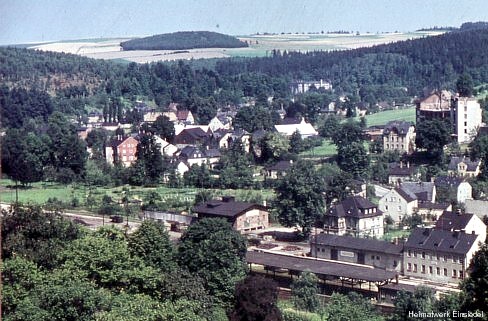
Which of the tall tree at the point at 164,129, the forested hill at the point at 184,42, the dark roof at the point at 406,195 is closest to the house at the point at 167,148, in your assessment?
the tall tree at the point at 164,129

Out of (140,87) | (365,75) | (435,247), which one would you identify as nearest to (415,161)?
(435,247)

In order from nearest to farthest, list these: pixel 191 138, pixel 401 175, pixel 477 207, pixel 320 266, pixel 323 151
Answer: pixel 320 266, pixel 477 207, pixel 401 175, pixel 323 151, pixel 191 138

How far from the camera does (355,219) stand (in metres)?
15.2

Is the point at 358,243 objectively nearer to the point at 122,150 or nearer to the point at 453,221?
the point at 453,221

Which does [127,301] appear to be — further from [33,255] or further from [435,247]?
[435,247]

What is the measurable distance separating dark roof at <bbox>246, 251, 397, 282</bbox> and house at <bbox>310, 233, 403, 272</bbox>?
0.47 metres

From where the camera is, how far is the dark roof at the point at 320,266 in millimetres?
11633

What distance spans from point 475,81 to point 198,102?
11.0 metres

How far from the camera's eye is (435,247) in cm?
1247

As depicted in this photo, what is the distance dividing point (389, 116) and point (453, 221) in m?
18.9

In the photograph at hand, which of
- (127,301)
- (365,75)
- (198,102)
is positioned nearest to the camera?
(127,301)

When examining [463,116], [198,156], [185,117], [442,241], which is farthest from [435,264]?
[185,117]

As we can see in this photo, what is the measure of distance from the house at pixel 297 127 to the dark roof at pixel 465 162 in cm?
818

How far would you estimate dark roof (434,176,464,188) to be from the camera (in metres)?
17.6
